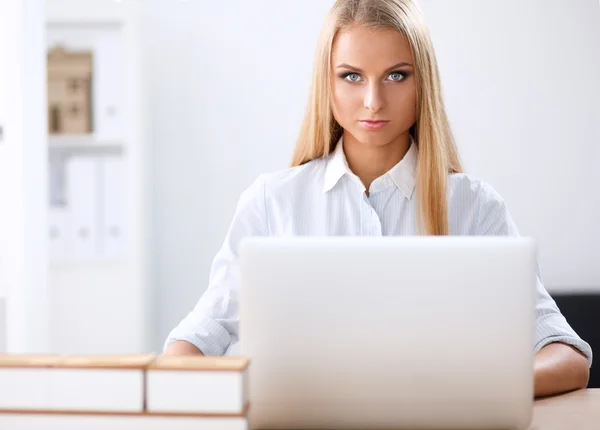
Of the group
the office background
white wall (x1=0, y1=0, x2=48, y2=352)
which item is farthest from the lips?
the office background

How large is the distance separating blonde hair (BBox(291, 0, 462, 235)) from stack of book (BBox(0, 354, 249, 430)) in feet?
2.52

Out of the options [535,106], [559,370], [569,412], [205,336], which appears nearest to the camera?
[569,412]

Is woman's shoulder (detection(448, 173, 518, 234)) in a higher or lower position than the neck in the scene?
lower

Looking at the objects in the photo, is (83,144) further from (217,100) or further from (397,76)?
(397,76)

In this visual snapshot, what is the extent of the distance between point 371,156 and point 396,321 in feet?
2.49

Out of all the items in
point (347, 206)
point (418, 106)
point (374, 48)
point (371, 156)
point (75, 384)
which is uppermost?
point (374, 48)

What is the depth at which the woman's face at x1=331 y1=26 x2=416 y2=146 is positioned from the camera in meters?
1.40

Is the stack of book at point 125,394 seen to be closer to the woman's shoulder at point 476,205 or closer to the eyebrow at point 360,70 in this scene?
the eyebrow at point 360,70

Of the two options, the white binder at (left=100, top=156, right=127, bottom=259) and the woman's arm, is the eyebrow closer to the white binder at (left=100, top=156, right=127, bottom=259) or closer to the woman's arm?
the woman's arm

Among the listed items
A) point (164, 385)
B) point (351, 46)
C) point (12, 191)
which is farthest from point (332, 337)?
point (12, 191)

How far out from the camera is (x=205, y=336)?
4.42 ft

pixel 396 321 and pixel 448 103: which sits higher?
pixel 448 103

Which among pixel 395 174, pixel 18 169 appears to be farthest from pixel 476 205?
pixel 18 169

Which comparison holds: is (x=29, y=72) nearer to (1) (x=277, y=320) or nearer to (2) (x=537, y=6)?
(1) (x=277, y=320)
